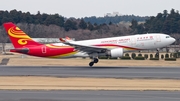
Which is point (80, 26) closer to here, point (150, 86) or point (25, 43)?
point (25, 43)

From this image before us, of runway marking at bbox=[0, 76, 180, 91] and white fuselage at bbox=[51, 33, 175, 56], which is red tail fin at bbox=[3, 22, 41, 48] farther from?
runway marking at bbox=[0, 76, 180, 91]

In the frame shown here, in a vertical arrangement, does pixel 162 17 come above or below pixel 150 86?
above

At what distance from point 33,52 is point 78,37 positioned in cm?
6818

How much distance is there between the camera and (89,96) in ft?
85.1

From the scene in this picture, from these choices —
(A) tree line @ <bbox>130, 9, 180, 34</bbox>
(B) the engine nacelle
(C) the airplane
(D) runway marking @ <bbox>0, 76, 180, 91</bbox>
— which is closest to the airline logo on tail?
(C) the airplane

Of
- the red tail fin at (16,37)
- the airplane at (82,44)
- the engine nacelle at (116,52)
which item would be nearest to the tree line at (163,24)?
the airplane at (82,44)

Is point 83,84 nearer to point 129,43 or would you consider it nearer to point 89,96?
point 89,96

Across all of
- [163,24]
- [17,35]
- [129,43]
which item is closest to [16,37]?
[17,35]

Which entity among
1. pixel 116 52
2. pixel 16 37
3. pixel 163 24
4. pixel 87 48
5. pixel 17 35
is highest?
pixel 163 24

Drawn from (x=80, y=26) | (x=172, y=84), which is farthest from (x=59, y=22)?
(x=172, y=84)

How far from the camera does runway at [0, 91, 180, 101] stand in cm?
2462

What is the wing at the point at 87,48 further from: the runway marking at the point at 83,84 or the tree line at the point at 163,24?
the tree line at the point at 163,24

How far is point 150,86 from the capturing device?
32.6 metres

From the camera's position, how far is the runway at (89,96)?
24625 millimetres
